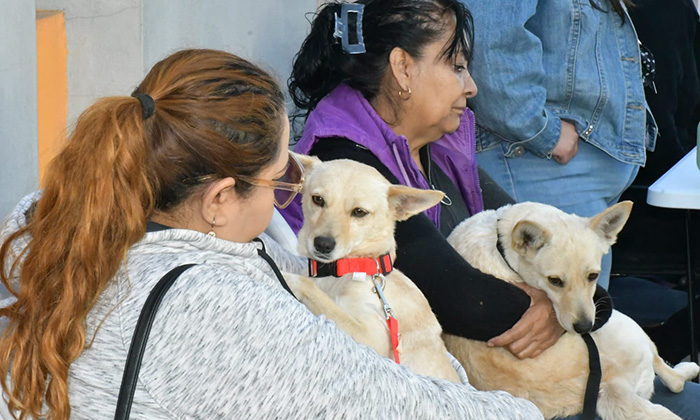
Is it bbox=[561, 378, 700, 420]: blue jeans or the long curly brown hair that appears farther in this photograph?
bbox=[561, 378, 700, 420]: blue jeans

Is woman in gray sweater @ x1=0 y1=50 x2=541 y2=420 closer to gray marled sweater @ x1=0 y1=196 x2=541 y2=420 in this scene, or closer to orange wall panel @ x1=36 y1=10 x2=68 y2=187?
gray marled sweater @ x1=0 y1=196 x2=541 y2=420

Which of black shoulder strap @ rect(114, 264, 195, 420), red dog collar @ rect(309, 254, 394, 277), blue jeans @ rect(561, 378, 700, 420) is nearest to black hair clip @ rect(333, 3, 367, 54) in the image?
red dog collar @ rect(309, 254, 394, 277)

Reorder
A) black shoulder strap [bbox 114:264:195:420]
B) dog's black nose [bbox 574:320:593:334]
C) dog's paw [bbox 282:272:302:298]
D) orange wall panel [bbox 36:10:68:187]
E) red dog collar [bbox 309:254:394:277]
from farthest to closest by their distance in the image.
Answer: orange wall panel [bbox 36:10:68:187]
dog's black nose [bbox 574:320:593:334]
red dog collar [bbox 309:254:394:277]
dog's paw [bbox 282:272:302:298]
black shoulder strap [bbox 114:264:195:420]

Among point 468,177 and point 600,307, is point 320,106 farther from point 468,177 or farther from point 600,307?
point 600,307

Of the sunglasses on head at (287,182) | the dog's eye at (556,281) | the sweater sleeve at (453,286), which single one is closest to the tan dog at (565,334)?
the dog's eye at (556,281)

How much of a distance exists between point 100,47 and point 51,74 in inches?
7.8

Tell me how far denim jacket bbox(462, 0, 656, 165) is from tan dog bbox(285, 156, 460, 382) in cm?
112

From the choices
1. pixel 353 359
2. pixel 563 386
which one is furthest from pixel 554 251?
pixel 353 359

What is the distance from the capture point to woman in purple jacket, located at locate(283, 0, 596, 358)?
2295mm

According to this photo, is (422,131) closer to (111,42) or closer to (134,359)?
(111,42)

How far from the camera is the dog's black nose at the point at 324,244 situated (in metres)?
2.10

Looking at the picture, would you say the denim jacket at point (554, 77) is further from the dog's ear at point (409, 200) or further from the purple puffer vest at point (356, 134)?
the dog's ear at point (409, 200)

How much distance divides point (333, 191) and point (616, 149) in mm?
1693

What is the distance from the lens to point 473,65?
322 centimetres
